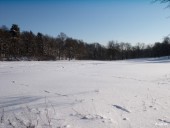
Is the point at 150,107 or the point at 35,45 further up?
the point at 35,45

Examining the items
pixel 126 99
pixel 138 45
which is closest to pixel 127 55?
pixel 138 45

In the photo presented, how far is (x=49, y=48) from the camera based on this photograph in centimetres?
9256

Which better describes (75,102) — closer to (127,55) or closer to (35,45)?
(35,45)

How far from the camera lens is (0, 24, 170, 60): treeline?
67.9m

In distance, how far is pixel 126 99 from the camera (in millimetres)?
7316

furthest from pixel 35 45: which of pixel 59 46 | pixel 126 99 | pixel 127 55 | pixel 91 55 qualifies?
pixel 126 99

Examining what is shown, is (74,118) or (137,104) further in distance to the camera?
(137,104)

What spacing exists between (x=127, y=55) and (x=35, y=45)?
209 ft

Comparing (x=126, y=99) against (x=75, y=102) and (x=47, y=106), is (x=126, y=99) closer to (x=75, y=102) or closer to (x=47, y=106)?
(x=75, y=102)

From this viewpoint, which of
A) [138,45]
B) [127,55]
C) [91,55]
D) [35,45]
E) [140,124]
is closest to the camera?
[140,124]

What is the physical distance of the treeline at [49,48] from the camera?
223ft

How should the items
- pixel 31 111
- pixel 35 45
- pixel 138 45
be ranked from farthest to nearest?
pixel 138 45 → pixel 35 45 → pixel 31 111

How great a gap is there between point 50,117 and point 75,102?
1537 millimetres

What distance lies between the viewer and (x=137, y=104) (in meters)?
6.73
